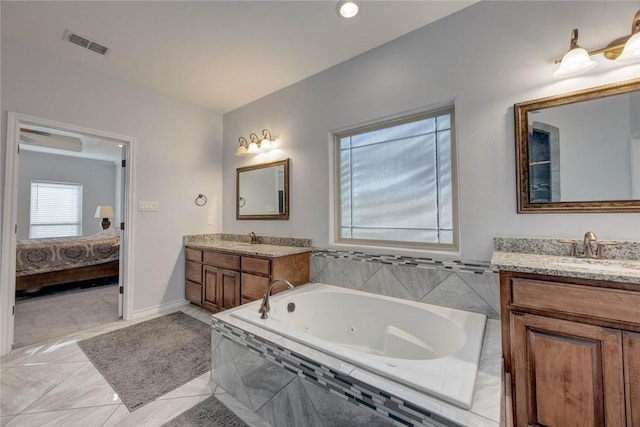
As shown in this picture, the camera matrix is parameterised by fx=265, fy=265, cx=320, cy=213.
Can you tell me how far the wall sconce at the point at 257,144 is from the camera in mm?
3104

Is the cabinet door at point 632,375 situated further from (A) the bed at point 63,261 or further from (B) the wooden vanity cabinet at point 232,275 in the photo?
(A) the bed at point 63,261

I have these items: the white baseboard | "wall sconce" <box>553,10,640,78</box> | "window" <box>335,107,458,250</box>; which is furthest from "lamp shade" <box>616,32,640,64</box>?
the white baseboard

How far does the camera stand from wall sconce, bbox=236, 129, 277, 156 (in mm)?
3104

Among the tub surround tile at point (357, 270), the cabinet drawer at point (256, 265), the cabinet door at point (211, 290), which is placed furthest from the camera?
the cabinet door at point (211, 290)

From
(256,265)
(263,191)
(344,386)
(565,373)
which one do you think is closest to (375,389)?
(344,386)

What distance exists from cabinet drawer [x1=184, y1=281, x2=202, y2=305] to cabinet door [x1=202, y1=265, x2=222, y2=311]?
0.09m

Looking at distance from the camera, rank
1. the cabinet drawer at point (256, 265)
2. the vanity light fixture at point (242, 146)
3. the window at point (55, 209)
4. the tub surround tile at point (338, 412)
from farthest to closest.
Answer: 1. the window at point (55, 209)
2. the vanity light fixture at point (242, 146)
3. the cabinet drawer at point (256, 265)
4. the tub surround tile at point (338, 412)

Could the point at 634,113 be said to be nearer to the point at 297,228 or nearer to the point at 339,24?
the point at 339,24

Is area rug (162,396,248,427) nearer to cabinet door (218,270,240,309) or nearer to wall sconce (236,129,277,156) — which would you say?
cabinet door (218,270,240,309)

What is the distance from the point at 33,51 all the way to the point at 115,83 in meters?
0.60

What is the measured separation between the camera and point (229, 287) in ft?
9.03

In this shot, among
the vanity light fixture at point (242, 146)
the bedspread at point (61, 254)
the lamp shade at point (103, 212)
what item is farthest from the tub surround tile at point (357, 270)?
the lamp shade at point (103, 212)

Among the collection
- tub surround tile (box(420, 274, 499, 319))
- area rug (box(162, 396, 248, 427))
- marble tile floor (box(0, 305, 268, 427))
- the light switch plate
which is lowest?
area rug (box(162, 396, 248, 427))

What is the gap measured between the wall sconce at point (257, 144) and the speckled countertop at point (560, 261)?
2.43 metres
